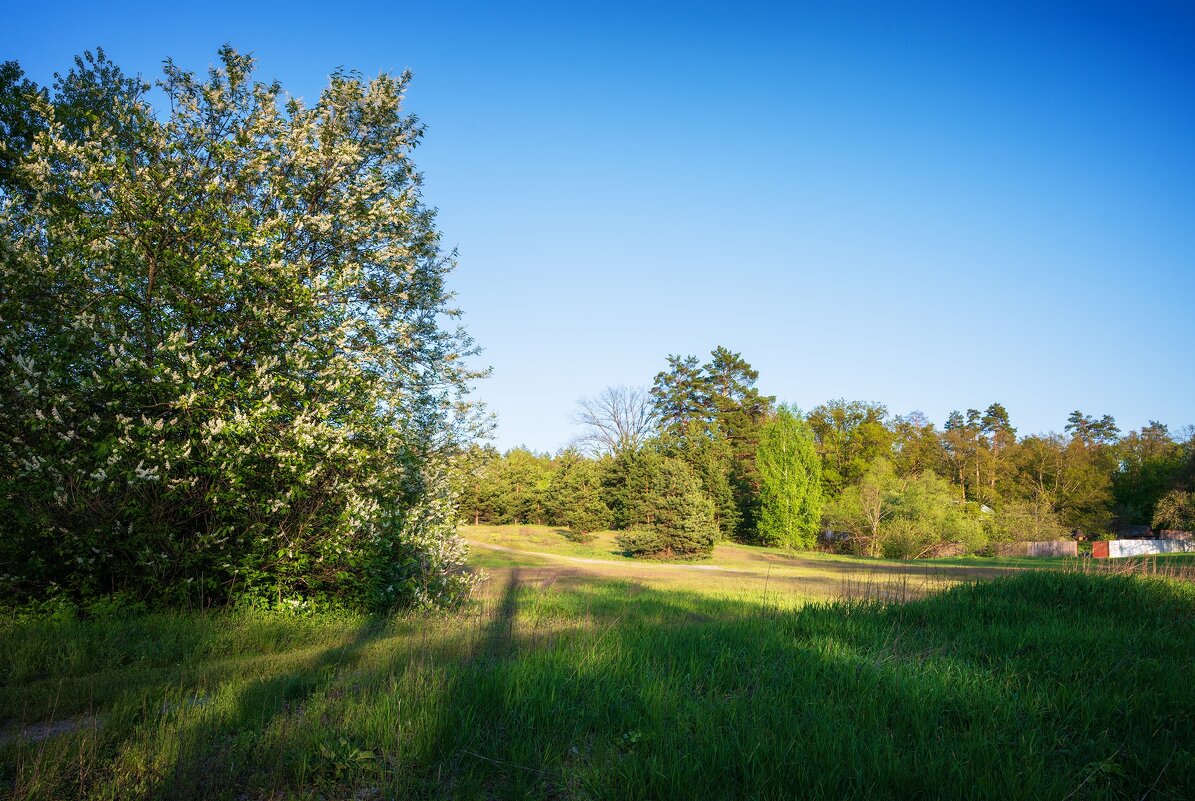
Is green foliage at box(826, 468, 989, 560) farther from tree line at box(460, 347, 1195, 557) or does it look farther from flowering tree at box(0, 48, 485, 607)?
flowering tree at box(0, 48, 485, 607)

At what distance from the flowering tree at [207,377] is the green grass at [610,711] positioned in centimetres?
137

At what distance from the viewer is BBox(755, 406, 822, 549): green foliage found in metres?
39.7

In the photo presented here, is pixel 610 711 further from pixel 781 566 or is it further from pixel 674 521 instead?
pixel 781 566

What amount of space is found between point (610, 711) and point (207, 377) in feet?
22.3

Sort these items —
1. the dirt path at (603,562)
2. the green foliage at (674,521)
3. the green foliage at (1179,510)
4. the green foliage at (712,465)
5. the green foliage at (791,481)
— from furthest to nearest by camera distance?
the green foliage at (712,465) → the green foliage at (791,481) → the green foliage at (1179,510) → the green foliage at (674,521) → the dirt path at (603,562)

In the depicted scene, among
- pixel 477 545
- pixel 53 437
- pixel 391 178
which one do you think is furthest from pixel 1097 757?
pixel 477 545

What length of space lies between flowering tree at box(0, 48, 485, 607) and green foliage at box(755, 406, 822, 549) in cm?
3258

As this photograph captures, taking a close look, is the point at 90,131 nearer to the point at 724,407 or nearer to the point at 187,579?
the point at 187,579

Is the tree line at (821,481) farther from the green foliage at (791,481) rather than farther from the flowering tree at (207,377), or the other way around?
the flowering tree at (207,377)

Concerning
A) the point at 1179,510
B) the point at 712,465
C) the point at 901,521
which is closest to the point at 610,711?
the point at 901,521

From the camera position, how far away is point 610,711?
13.1 feet

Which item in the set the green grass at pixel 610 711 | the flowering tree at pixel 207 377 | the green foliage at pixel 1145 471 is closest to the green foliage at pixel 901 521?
the green foliage at pixel 1145 471

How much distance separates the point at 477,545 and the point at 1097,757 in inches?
1190

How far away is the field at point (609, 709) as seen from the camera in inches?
121
